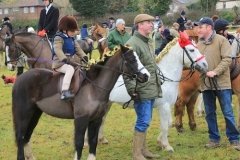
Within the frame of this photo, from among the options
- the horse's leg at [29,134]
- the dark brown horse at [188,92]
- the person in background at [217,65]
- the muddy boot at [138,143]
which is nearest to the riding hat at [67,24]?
the horse's leg at [29,134]

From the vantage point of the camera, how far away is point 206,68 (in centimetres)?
641

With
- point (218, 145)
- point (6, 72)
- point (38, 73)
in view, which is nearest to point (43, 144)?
point (38, 73)

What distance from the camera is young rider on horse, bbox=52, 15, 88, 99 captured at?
5.57 m

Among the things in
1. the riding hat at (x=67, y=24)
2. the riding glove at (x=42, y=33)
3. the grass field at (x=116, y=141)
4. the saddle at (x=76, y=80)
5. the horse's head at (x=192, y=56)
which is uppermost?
the riding hat at (x=67, y=24)

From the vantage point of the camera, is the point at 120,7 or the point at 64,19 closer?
the point at 64,19

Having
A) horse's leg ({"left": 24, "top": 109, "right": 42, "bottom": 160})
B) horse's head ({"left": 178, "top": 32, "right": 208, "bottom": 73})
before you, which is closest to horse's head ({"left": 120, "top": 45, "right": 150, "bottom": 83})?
horse's head ({"left": 178, "top": 32, "right": 208, "bottom": 73})

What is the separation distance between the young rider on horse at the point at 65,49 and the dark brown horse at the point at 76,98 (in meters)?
0.18

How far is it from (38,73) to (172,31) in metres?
7.41

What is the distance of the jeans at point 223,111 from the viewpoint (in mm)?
6660

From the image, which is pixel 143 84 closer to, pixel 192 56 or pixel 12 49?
pixel 192 56

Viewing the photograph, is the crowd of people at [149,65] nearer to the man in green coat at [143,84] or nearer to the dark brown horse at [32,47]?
the man in green coat at [143,84]

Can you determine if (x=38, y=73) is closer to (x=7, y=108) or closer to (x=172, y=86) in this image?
(x=172, y=86)

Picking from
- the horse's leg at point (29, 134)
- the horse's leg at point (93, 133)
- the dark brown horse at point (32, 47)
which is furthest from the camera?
the dark brown horse at point (32, 47)

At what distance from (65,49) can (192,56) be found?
83.9 inches
